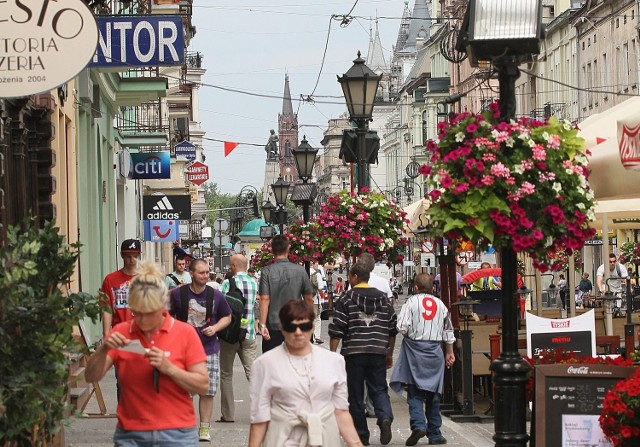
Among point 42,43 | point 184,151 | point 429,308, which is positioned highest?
point 184,151

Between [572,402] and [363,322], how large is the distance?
345cm

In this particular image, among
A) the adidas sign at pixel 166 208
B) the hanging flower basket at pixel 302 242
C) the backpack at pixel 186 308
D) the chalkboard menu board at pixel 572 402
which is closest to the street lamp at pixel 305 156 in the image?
the hanging flower basket at pixel 302 242

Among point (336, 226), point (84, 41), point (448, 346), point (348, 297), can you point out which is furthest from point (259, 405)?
point (336, 226)

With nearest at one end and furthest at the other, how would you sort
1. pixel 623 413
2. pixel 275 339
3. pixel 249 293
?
pixel 623 413 → pixel 275 339 → pixel 249 293

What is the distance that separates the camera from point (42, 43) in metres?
8.27

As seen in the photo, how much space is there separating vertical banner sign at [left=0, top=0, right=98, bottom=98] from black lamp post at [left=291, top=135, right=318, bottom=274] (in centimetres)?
2097

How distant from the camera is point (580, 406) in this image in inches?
425

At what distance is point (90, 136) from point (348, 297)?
11821 mm

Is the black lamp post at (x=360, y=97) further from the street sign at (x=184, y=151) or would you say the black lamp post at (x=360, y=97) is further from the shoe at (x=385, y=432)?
the street sign at (x=184, y=151)

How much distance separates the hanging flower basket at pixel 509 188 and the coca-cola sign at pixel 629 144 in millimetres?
1557

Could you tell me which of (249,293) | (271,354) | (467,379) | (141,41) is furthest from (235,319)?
(271,354)

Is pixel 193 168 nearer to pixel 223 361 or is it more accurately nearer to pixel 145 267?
pixel 223 361

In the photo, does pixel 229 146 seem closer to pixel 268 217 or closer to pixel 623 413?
pixel 268 217

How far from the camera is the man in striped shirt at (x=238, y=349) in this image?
16.0 meters
